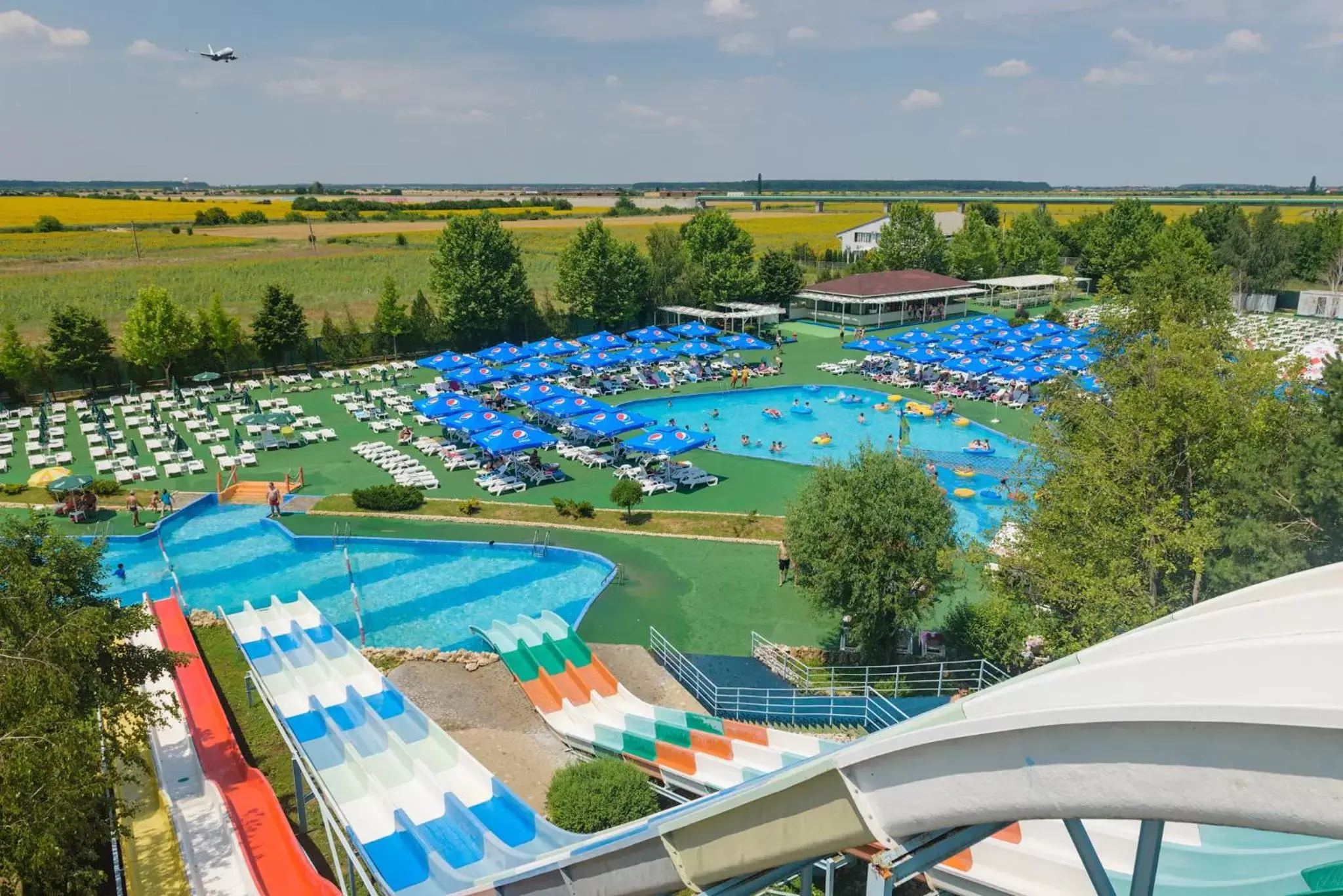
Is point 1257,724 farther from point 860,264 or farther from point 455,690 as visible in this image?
point 860,264

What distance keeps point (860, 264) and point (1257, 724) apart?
211 feet

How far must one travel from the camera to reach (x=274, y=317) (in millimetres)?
40844

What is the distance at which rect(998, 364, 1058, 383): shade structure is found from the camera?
A: 35844 mm

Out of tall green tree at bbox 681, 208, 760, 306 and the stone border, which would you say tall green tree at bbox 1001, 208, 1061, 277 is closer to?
tall green tree at bbox 681, 208, 760, 306

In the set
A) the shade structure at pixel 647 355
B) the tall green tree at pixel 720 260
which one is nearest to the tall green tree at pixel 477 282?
the shade structure at pixel 647 355

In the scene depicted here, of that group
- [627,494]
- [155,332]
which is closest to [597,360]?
[627,494]

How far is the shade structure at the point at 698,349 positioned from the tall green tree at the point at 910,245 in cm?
2340

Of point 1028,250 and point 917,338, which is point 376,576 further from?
point 1028,250

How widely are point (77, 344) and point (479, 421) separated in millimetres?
20576

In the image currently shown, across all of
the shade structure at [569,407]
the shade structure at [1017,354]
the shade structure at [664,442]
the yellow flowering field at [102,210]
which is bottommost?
the shade structure at [664,442]

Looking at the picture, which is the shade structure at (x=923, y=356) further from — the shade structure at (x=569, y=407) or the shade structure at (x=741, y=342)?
the shade structure at (x=569, y=407)

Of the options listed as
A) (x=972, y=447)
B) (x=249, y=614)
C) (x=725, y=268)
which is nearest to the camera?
(x=249, y=614)

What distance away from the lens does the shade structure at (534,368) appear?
128 feet

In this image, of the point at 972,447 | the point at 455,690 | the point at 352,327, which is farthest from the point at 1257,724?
the point at 352,327
